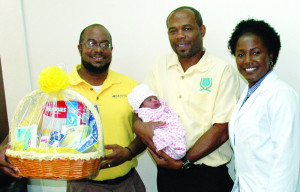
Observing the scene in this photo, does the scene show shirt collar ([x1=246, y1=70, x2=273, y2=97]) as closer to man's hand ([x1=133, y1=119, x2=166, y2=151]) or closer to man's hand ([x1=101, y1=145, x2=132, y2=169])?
man's hand ([x1=133, y1=119, x2=166, y2=151])

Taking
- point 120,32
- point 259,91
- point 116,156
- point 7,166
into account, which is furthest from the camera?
point 120,32

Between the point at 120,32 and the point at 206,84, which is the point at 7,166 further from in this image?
the point at 120,32

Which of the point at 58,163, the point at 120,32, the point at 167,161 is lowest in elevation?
the point at 167,161

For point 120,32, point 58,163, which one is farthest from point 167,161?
point 120,32

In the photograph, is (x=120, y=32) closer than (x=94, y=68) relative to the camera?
No

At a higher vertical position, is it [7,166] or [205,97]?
[205,97]

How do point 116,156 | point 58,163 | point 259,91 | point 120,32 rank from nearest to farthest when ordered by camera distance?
point 58,163 < point 259,91 < point 116,156 < point 120,32

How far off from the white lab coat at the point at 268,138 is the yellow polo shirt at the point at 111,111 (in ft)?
2.28

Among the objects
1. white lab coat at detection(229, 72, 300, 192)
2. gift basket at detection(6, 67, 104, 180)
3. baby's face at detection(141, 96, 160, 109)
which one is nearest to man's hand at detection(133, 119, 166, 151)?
baby's face at detection(141, 96, 160, 109)

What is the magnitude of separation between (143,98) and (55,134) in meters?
0.54

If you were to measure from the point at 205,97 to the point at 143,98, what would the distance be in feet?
1.20

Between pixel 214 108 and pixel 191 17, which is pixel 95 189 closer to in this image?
pixel 214 108

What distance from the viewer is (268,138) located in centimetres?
135

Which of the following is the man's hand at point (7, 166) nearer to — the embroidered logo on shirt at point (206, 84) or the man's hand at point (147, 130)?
the man's hand at point (147, 130)
